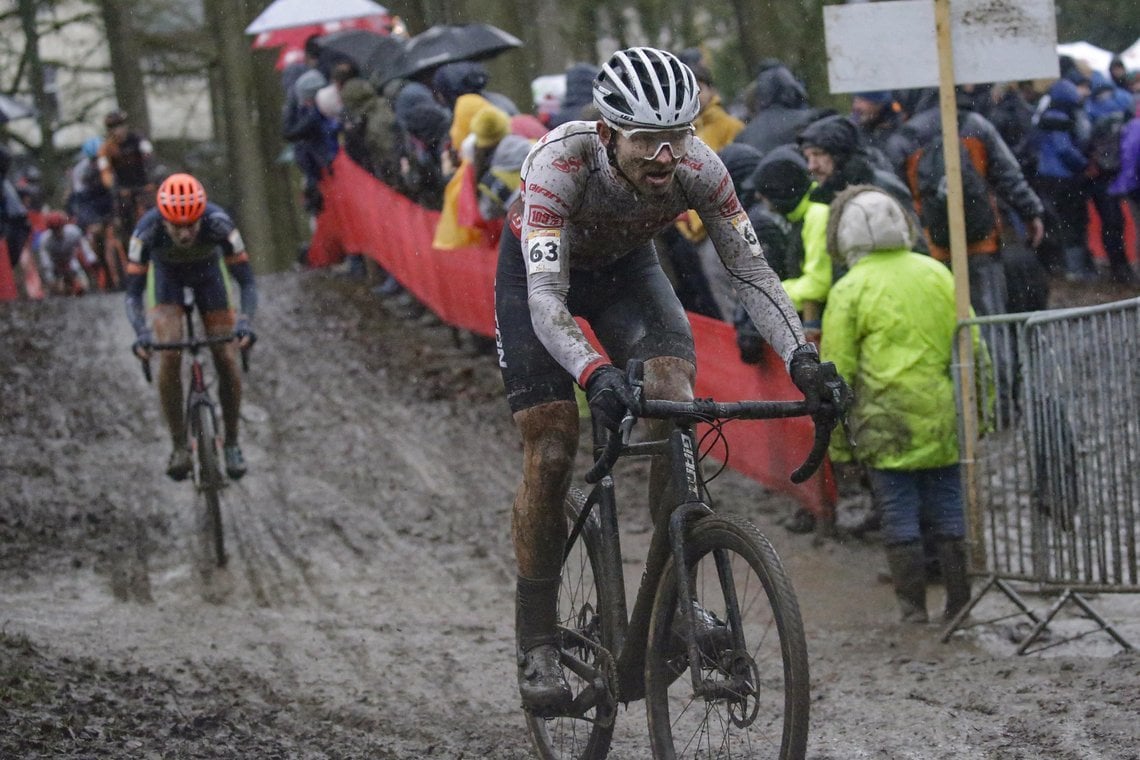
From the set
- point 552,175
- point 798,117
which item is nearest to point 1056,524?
point 552,175

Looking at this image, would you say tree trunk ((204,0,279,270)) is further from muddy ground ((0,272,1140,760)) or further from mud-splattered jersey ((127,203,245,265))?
mud-splattered jersey ((127,203,245,265))

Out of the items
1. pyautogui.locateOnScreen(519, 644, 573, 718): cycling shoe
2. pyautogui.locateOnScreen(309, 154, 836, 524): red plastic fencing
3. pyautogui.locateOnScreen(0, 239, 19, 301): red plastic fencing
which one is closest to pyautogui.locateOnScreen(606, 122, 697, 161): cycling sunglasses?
pyautogui.locateOnScreen(519, 644, 573, 718): cycling shoe

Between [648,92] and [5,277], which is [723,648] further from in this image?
[5,277]

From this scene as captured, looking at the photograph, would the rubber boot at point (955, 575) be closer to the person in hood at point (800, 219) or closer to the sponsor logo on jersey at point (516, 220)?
the person in hood at point (800, 219)

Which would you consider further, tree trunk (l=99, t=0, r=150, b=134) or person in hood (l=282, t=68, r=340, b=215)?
tree trunk (l=99, t=0, r=150, b=134)

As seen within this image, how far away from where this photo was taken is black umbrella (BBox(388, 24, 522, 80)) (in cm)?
1470

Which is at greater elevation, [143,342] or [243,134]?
[243,134]

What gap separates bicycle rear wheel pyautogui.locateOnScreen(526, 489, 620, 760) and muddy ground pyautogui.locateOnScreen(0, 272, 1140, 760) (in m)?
0.23

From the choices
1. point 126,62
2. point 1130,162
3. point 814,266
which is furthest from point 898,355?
point 126,62

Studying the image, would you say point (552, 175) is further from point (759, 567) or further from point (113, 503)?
point (113, 503)

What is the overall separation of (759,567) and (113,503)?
763cm

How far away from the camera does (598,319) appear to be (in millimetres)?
5426

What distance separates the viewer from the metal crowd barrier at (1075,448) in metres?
6.67

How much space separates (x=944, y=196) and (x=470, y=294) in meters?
5.41
